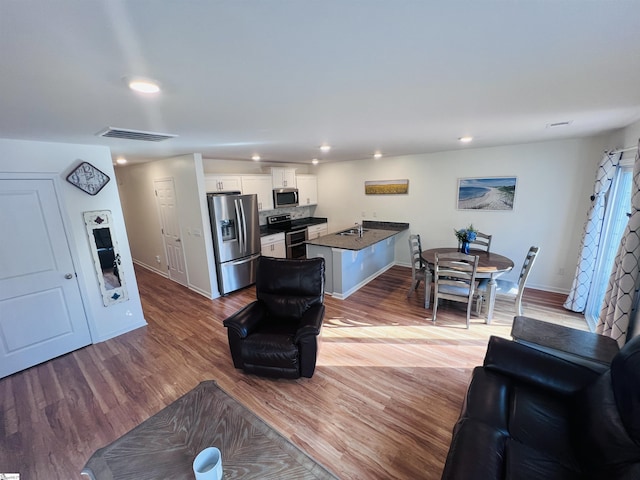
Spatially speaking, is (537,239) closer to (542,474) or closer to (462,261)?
(462,261)

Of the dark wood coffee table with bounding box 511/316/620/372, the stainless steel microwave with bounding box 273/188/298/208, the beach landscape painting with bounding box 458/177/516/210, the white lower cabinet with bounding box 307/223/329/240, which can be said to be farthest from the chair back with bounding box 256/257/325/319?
the beach landscape painting with bounding box 458/177/516/210

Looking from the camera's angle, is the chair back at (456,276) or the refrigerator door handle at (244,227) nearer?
the chair back at (456,276)

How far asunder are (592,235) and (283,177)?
5.05 metres

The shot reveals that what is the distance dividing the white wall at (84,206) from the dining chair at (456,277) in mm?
4040

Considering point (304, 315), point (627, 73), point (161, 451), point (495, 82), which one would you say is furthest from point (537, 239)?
point (161, 451)

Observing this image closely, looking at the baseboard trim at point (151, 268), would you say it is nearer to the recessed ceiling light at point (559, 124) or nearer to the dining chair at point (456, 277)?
the dining chair at point (456, 277)

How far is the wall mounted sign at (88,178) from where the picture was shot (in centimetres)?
286

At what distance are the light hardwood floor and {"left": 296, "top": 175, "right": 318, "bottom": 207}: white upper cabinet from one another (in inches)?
130

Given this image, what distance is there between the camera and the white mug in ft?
3.80

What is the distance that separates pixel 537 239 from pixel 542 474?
13.3 ft

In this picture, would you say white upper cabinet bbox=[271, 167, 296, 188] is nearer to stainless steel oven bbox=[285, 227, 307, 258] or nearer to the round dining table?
stainless steel oven bbox=[285, 227, 307, 258]

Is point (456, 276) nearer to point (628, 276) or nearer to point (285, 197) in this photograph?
point (628, 276)

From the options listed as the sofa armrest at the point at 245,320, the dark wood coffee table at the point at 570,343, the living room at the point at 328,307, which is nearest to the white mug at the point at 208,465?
the living room at the point at 328,307

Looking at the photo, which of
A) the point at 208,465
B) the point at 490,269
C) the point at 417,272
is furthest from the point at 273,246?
the point at 208,465
